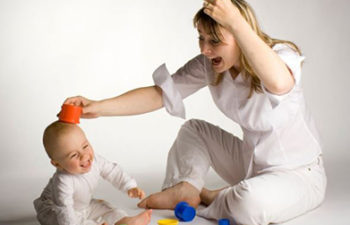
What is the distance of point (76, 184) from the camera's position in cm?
221

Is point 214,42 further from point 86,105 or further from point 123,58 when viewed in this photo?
point 123,58

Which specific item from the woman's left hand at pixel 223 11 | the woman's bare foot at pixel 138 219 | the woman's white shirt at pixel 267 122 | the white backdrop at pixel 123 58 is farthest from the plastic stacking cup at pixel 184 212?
the white backdrop at pixel 123 58

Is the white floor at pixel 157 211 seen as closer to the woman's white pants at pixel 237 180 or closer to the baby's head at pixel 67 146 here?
the woman's white pants at pixel 237 180

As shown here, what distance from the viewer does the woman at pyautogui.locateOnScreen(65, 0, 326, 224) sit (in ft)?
6.82

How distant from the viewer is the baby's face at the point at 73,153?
2.12 metres

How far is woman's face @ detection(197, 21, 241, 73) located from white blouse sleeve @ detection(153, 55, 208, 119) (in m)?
0.23

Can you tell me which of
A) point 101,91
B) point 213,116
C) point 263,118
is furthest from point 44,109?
point 263,118

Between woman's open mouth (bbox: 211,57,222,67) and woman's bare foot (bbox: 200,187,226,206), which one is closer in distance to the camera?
woman's open mouth (bbox: 211,57,222,67)

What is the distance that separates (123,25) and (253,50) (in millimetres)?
1771

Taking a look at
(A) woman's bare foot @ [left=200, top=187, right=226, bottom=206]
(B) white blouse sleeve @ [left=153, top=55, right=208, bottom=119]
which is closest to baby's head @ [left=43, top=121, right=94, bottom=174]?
(B) white blouse sleeve @ [left=153, top=55, right=208, bottom=119]

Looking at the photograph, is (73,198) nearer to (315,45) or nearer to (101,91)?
(101,91)

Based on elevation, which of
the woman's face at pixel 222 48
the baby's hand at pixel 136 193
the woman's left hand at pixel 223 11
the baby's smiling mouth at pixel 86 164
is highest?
the woman's left hand at pixel 223 11

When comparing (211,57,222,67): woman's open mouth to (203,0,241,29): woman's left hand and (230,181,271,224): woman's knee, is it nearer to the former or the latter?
(203,0,241,29): woman's left hand

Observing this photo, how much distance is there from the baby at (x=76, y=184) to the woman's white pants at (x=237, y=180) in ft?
0.86
